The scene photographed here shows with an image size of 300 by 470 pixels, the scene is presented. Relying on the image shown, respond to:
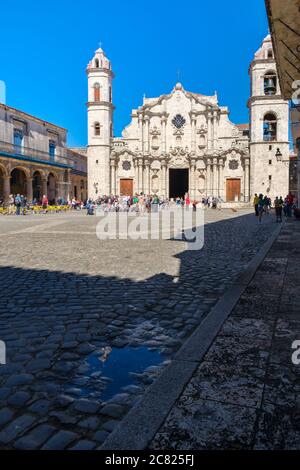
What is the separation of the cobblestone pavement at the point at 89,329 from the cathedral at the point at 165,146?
107 ft

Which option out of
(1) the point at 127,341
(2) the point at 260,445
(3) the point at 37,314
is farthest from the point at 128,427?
(3) the point at 37,314

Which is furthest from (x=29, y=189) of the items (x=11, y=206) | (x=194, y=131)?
(x=194, y=131)

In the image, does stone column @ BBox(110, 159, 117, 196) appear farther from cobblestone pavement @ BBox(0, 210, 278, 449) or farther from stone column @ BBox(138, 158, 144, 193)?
cobblestone pavement @ BBox(0, 210, 278, 449)

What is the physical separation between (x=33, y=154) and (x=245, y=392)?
34.2m

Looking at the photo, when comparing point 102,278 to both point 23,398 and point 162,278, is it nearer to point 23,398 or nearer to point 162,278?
point 162,278

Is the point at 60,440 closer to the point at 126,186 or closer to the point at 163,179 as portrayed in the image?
the point at 163,179

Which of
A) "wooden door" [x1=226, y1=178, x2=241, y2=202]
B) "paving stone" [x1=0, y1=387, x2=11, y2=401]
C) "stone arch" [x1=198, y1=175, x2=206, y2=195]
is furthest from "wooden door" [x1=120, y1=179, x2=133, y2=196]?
"paving stone" [x1=0, y1=387, x2=11, y2=401]

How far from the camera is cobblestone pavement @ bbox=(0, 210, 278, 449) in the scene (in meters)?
2.14

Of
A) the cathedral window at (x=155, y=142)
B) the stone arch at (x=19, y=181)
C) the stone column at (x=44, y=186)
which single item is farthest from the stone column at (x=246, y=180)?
the stone arch at (x=19, y=181)

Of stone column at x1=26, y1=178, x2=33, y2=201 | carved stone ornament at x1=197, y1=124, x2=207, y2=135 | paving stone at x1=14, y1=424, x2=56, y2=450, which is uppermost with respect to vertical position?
carved stone ornament at x1=197, y1=124, x2=207, y2=135

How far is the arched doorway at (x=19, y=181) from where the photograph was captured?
34125 millimetres

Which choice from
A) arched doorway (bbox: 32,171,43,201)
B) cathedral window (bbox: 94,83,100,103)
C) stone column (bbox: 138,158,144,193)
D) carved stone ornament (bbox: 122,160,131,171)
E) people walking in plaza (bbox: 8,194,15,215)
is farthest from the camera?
carved stone ornament (bbox: 122,160,131,171)

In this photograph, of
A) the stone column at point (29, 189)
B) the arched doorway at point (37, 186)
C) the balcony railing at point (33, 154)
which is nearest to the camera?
the balcony railing at point (33, 154)

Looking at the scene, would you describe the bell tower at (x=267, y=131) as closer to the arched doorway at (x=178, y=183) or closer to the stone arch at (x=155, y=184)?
the arched doorway at (x=178, y=183)
